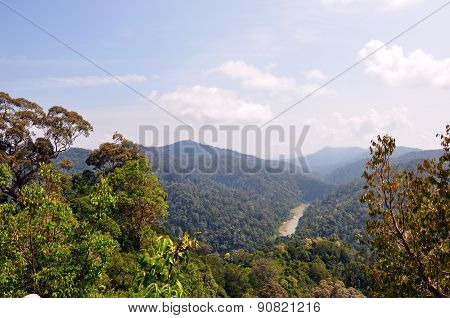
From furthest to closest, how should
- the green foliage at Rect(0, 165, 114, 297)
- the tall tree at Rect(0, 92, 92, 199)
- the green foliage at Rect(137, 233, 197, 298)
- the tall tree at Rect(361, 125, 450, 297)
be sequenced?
the tall tree at Rect(0, 92, 92, 199) < the green foliage at Rect(0, 165, 114, 297) < the tall tree at Rect(361, 125, 450, 297) < the green foliage at Rect(137, 233, 197, 298)

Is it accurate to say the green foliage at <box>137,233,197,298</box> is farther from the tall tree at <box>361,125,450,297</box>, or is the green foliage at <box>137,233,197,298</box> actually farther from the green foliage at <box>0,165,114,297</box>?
the tall tree at <box>361,125,450,297</box>

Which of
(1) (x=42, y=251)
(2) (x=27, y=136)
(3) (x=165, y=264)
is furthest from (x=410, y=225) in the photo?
(2) (x=27, y=136)

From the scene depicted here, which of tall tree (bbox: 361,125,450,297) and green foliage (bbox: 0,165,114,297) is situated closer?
tall tree (bbox: 361,125,450,297)

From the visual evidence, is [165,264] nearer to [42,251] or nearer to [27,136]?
[42,251]

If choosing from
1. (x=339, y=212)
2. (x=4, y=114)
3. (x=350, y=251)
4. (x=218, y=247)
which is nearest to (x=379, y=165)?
(x=4, y=114)

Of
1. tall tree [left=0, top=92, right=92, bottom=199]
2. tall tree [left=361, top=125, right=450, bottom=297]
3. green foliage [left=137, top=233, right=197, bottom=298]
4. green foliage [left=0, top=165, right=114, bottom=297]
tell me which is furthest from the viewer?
tall tree [left=0, top=92, right=92, bottom=199]

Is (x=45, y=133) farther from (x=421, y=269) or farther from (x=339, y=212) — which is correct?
(x=339, y=212)

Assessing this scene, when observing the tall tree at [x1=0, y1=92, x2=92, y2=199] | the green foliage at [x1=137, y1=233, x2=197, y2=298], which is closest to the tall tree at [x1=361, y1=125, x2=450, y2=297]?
the green foliage at [x1=137, y1=233, x2=197, y2=298]

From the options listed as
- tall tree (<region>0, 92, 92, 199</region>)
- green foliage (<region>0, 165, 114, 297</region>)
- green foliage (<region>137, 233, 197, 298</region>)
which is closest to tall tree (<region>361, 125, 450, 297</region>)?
green foliage (<region>137, 233, 197, 298</region>)

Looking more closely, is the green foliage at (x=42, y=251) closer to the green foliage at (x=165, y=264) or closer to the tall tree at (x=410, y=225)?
the green foliage at (x=165, y=264)
